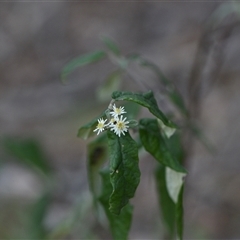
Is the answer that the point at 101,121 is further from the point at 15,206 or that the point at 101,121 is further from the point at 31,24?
the point at 31,24

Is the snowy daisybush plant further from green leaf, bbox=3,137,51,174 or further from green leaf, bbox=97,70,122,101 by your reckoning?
green leaf, bbox=3,137,51,174

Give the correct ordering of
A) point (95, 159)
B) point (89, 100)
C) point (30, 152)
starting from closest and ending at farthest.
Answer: point (95, 159), point (30, 152), point (89, 100)

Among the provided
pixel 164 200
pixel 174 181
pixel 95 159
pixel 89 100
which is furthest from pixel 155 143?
pixel 89 100

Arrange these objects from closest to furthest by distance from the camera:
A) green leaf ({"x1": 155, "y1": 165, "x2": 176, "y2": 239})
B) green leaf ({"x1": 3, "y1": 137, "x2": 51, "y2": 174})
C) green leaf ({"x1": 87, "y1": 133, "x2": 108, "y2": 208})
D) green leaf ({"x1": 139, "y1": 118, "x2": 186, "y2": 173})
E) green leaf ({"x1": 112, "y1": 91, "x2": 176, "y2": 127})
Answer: green leaf ({"x1": 112, "y1": 91, "x2": 176, "y2": 127}), green leaf ({"x1": 139, "y1": 118, "x2": 186, "y2": 173}), green leaf ({"x1": 87, "y1": 133, "x2": 108, "y2": 208}), green leaf ({"x1": 155, "y1": 165, "x2": 176, "y2": 239}), green leaf ({"x1": 3, "y1": 137, "x2": 51, "y2": 174})

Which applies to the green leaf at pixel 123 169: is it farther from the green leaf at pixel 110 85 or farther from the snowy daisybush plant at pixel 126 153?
the green leaf at pixel 110 85

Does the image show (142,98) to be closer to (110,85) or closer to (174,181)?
(174,181)

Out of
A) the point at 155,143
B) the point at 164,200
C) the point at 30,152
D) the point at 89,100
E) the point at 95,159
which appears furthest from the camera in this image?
the point at 89,100

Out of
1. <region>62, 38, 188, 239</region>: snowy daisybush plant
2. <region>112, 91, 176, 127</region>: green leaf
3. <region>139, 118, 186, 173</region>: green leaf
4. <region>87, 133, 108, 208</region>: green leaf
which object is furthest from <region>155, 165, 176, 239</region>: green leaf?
<region>112, 91, 176, 127</region>: green leaf
